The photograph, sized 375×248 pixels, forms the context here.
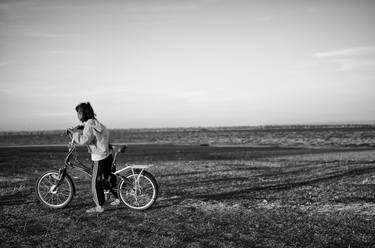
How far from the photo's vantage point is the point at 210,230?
6.54 metres

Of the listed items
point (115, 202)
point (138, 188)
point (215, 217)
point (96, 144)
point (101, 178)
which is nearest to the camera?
point (215, 217)

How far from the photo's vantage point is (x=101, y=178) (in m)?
7.91

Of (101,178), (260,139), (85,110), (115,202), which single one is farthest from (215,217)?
(260,139)

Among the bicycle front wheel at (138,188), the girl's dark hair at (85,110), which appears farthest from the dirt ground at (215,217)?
the girl's dark hair at (85,110)

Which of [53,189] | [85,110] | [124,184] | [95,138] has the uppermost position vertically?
[85,110]

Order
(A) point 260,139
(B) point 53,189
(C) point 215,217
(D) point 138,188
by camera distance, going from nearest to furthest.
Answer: (C) point 215,217
(D) point 138,188
(B) point 53,189
(A) point 260,139

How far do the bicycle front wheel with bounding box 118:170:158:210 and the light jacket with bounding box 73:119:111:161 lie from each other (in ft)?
2.90

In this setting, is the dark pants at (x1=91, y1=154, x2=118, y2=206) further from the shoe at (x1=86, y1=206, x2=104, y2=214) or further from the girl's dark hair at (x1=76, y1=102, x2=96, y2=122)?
the girl's dark hair at (x1=76, y1=102, x2=96, y2=122)

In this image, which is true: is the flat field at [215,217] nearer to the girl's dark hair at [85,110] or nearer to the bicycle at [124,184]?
the bicycle at [124,184]

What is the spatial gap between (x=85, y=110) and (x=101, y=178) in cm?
163

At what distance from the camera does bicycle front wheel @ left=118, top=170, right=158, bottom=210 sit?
809 cm

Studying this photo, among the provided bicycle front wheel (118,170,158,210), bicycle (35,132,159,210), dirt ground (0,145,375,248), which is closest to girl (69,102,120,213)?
bicycle (35,132,159,210)

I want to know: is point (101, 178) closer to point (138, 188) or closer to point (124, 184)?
point (124, 184)

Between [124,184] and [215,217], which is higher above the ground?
[124,184]
